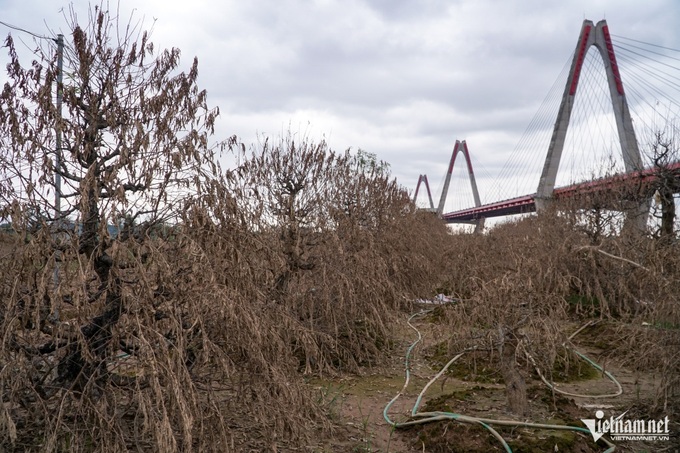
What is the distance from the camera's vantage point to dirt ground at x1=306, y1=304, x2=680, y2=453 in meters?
4.38

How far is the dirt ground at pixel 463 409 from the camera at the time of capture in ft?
14.4

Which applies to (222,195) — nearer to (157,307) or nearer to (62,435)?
(157,307)

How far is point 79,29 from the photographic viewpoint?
360 cm

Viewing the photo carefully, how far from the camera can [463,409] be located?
5133mm

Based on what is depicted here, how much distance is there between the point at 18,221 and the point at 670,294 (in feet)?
16.6

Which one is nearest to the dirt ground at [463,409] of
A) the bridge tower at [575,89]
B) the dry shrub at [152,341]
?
the dry shrub at [152,341]

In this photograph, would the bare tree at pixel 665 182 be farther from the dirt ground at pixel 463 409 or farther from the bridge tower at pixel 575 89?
the bridge tower at pixel 575 89

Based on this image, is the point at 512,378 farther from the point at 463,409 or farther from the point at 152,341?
the point at 152,341

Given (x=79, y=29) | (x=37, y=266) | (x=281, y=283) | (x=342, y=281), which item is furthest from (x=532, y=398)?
(x=79, y=29)

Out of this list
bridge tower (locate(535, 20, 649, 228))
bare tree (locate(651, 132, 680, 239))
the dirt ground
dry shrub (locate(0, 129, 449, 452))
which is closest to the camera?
dry shrub (locate(0, 129, 449, 452))

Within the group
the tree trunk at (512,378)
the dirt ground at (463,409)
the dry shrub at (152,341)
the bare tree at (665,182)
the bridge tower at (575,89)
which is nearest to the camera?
the dry shrub at (152,341)

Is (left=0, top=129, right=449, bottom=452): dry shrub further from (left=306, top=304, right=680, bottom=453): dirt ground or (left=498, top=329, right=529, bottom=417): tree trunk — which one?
(left=498, top=329, right=529, bottom=417): tree trunk

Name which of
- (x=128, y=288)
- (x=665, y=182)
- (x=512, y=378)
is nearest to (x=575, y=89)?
(x=665, y=182)

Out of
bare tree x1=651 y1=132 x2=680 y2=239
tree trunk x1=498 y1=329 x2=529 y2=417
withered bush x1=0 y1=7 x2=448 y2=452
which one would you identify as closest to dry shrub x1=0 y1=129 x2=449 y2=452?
withered bush x1=0 y1=7 x2=448 y2=452
